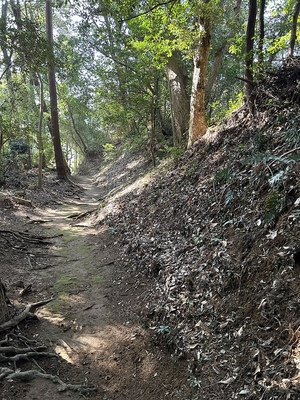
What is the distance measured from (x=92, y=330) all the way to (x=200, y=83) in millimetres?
7739

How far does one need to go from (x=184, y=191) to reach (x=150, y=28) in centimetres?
526

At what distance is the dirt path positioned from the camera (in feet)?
11.8

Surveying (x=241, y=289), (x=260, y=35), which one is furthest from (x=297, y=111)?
(x=241, y=289)

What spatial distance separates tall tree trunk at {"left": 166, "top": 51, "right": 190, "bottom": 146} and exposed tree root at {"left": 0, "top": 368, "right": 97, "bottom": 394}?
8.97m

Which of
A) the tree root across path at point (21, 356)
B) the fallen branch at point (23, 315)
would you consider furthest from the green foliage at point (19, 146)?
the tree root across path at point (21, 356)

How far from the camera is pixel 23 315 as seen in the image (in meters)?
4.80

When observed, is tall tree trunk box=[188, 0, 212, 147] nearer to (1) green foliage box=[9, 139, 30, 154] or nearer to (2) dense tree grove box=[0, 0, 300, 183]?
(2) dense tree grove box=[0, 0, 300, 183]

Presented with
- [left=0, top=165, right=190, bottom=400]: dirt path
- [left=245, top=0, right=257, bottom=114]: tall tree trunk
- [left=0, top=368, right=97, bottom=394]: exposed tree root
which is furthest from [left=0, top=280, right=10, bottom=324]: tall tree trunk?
[left=245, top=0, right=257, bottom=114]: tall tree trunk

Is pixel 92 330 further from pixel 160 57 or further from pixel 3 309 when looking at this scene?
pixel 160 57

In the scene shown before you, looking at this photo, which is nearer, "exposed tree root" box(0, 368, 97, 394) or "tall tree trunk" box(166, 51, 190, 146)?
"exposed tree root" box(0, 368, 97, 394)

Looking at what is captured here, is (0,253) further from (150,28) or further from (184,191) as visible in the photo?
(150,28)

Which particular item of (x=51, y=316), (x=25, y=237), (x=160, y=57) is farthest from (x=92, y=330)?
(x=160, y=57)

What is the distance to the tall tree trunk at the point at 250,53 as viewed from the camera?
6164 millimetres

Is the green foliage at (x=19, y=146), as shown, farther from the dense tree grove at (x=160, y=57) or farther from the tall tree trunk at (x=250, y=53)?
the tall tree trunk at (x=250, y=53)
